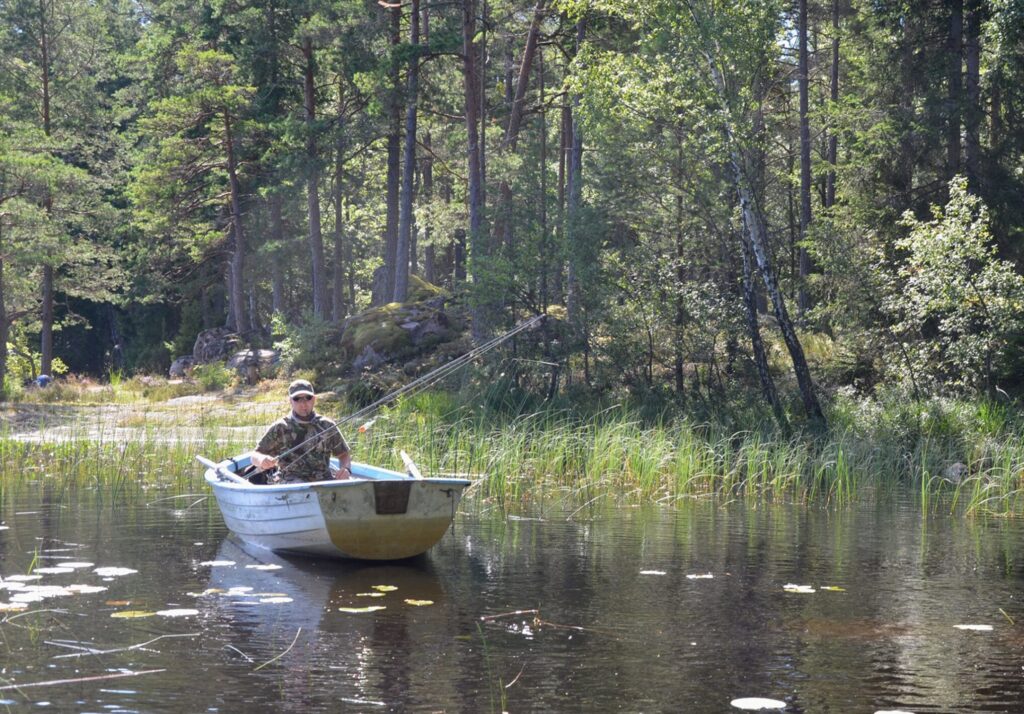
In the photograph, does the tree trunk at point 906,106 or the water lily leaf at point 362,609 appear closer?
the water lily leaf at point 362,609

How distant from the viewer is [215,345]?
40.1 m

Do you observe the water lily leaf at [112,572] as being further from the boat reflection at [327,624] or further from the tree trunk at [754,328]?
the tree trunk at [754,328]

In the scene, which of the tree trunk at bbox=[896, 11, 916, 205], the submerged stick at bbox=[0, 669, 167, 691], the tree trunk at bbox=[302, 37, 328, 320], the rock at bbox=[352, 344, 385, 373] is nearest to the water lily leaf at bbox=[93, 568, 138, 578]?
the submerged stick at bbox=[0, 669, 167, 691]

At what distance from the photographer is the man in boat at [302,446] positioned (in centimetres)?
1170

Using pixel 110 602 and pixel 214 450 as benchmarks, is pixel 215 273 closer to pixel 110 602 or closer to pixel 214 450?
pixel 214 450

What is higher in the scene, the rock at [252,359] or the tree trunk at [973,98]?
the tree trunk at [973,98]

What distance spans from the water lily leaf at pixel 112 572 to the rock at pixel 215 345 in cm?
2870

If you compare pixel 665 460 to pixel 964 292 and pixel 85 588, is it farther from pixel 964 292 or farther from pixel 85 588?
pixel 85 588

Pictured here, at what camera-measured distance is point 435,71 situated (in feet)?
112

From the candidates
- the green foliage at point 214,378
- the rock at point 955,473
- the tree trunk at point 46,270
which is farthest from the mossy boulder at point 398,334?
the rock at point 955,473

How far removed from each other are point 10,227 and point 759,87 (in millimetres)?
21006

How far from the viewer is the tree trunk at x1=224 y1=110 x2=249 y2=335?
35.7m

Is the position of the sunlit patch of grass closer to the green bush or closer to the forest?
the forest

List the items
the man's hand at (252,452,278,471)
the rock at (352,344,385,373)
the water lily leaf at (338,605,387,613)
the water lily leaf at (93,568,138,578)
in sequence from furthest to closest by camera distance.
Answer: the rock at (352,344,385,373) → the man's hand at (252,452,278,471) → the water lily leaf at (93,568,138,578) → the water lily leaf at (338,605,387,613)
